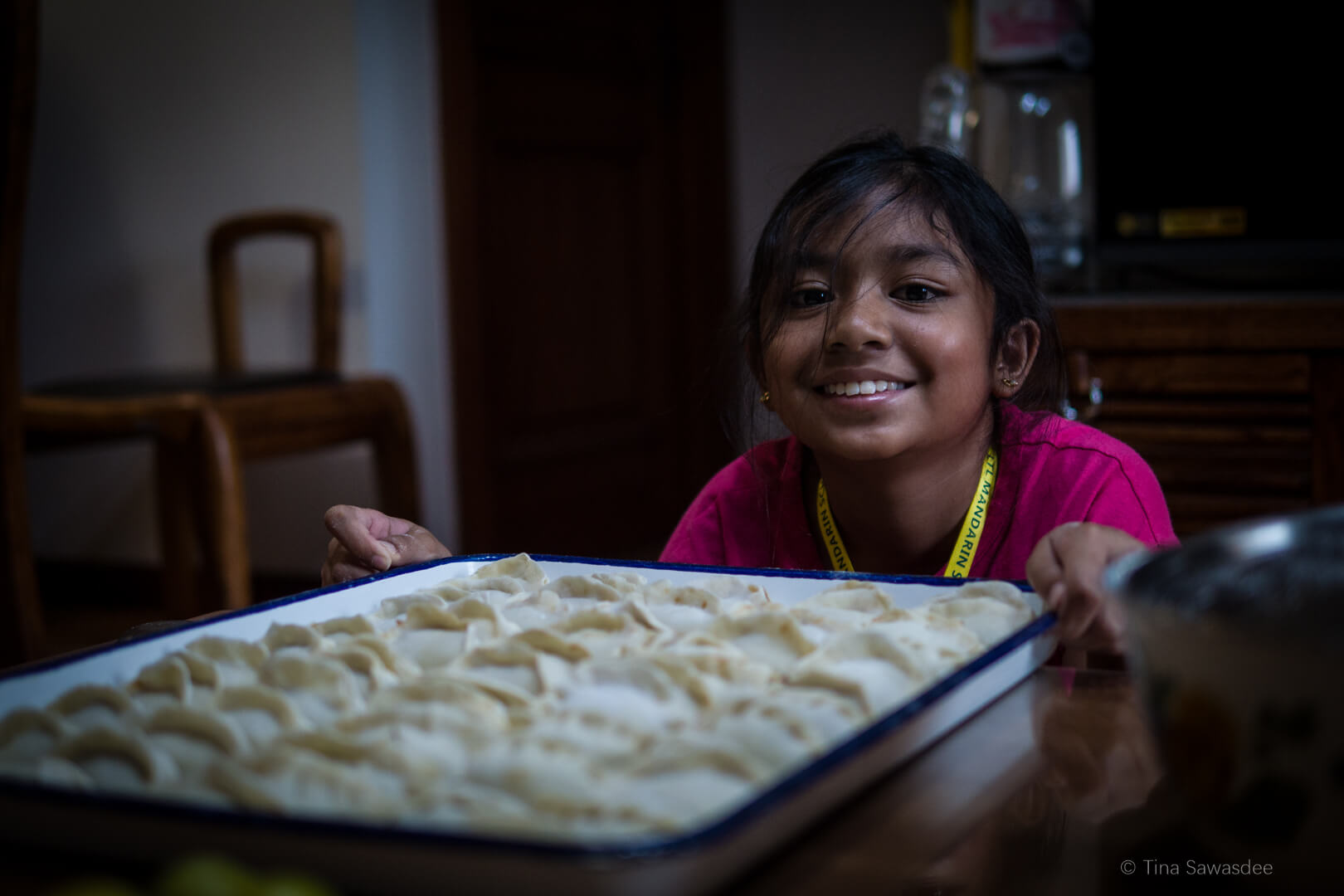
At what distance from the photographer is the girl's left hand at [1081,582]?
0.62 meters

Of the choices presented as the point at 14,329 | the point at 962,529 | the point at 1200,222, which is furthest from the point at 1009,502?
the point at 14,329

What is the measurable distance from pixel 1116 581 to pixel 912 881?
134 millimetres

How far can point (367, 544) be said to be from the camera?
937mm

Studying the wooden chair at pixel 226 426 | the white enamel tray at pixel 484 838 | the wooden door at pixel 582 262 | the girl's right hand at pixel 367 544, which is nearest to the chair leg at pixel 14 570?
the wooden chair at pixel 226 426

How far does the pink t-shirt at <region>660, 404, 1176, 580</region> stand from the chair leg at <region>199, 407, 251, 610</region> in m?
1.28

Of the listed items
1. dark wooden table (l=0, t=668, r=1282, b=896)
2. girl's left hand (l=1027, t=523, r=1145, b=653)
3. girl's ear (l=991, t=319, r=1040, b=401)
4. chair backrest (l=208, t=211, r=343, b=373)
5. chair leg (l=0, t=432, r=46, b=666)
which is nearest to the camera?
dark wooden table (l=0, t=668, r=1282, b=896)

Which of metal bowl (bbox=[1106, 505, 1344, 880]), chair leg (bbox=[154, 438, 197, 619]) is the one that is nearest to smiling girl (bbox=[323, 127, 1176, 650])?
metal bowl (bbox=[1106, 505, 1344, 880])

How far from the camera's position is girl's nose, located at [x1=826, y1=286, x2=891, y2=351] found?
107 centimetres

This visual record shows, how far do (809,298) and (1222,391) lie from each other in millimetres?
1092

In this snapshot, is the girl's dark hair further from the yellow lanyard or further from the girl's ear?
the yellow lanyard

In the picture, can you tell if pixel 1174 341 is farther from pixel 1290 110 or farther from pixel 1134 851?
pixel 1134 851

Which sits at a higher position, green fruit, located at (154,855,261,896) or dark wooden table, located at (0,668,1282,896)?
green fruit, located at (154,855,261,896)

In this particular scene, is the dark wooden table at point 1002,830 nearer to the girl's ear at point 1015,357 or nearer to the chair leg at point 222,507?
the girl's ear at point 1015,357

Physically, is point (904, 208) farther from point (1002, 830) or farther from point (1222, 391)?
point (1222, 391)
